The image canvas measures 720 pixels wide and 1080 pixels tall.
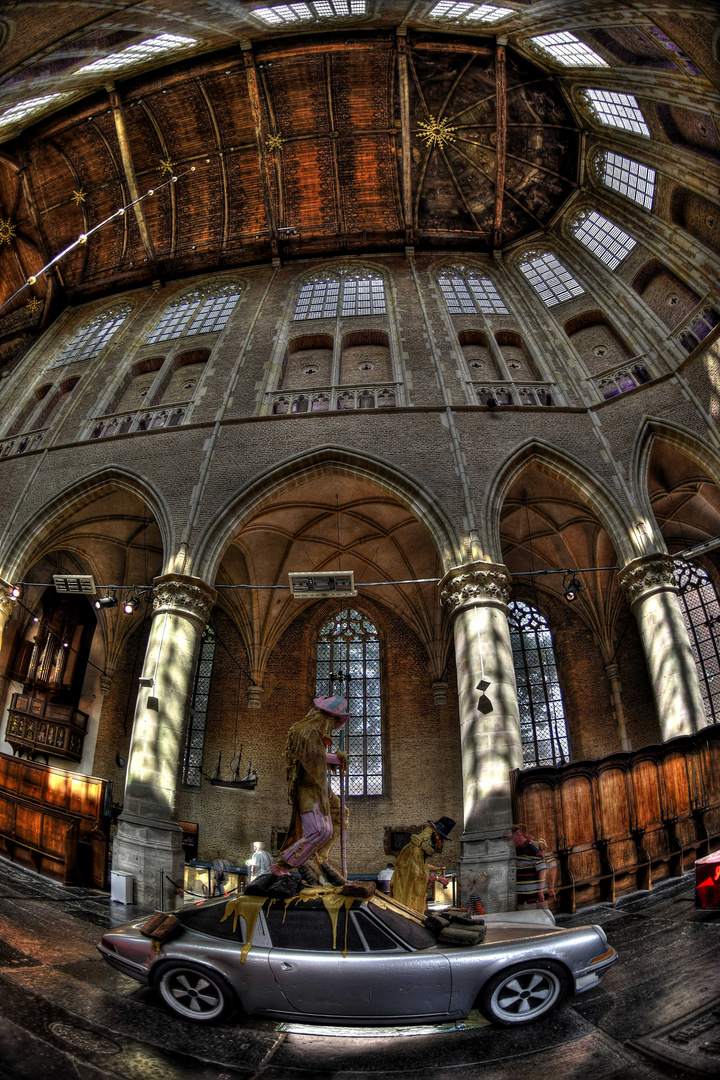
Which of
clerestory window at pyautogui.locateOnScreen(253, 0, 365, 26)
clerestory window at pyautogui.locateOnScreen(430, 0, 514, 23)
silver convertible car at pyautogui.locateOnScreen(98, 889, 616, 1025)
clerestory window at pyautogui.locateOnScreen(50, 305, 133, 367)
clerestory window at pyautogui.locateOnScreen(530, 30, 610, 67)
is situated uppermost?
clerestory window at pyautogui.locateOnScreen(253, 0, 365, 26)

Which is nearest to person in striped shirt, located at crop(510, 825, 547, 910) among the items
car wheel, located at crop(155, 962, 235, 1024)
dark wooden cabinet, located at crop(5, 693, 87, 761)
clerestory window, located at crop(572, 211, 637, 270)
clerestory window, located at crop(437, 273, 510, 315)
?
car wheel, located at crop(155, 962, 235, 1024)

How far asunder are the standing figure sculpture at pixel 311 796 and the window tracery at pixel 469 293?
1489 centimetres

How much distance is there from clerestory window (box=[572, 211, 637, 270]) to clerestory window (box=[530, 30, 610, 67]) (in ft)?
13.3

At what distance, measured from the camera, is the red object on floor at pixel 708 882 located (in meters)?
5.39

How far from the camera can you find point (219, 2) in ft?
46.1

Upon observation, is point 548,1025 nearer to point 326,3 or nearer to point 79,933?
point 79,933

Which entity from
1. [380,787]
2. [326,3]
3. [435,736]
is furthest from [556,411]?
[326,3]

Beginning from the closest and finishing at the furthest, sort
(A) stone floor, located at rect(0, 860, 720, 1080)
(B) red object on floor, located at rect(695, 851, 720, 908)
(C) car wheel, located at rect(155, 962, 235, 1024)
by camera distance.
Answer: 1. (A) stone floor, located at rect(0, 860, 720, 1080)
2. (C) car wheel, located at rect(155, 962, 235, 1024)
3. (B) red object on floor, located at rect(695, 851, 720, 908)

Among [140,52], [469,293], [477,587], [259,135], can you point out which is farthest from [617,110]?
[477,587]

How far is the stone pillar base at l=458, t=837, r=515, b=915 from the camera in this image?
831 cm

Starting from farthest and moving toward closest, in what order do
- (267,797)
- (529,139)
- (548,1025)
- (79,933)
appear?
(529,139) < (267,797) < (79,933) < (548,1025)

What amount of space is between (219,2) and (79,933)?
59.5 ft

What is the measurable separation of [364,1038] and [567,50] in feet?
67.8

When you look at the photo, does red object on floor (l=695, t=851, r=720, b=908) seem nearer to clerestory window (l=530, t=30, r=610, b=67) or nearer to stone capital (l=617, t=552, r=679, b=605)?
stone capital (l=617, t=552, r=679, b=605)
